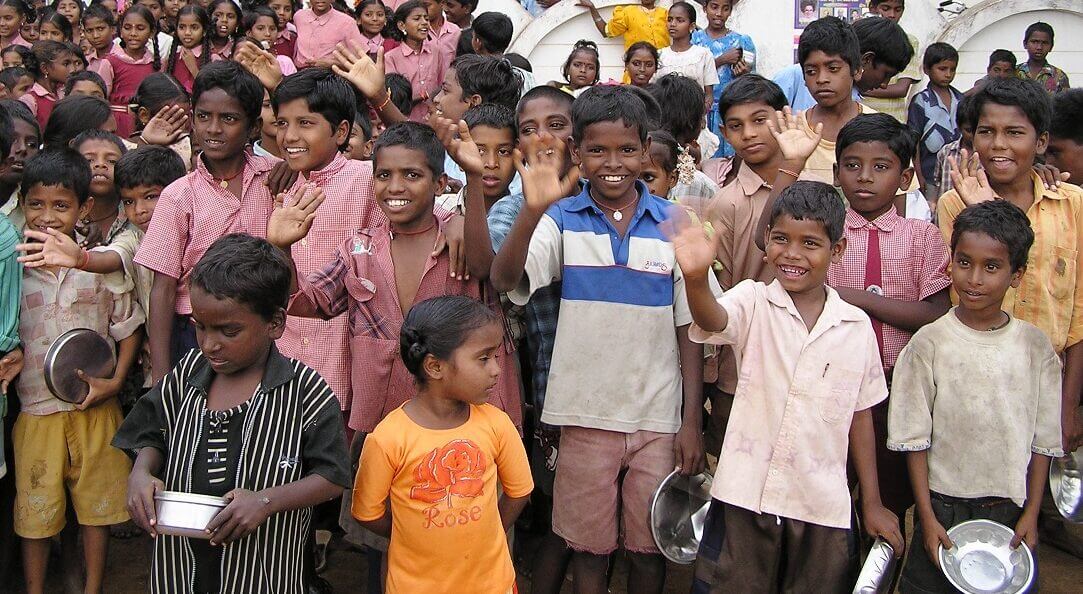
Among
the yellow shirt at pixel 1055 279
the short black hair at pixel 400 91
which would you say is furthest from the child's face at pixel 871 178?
the short black hair at pixel 400 91

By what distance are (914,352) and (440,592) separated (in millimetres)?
1615

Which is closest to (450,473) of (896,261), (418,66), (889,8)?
(896,261)

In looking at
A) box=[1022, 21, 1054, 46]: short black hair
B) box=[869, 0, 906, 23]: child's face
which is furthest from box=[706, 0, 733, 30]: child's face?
box=[1022, 21, 1054, 46]: short black hair

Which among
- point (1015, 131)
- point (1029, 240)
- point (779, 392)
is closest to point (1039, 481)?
point (1029, 240)

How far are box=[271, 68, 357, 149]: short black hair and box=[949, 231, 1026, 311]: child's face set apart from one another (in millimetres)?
2139

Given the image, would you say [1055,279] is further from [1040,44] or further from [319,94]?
[1040,44]

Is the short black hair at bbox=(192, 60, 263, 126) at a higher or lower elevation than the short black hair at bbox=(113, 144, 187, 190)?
higher

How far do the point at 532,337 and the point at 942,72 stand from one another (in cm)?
517

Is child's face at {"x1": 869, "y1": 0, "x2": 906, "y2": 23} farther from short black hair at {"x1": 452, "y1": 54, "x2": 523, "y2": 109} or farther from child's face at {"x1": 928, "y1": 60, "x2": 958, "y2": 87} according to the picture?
short black hair at {"x1": 452, "y1": 54, "x2": 523, "y2": 109}

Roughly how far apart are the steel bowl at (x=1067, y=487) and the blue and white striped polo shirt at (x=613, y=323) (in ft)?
4.71

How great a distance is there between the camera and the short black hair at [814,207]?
8.71ft

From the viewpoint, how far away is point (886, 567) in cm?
270

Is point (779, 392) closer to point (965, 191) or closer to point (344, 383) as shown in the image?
point (965, 191)

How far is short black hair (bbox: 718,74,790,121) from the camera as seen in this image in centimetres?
358
